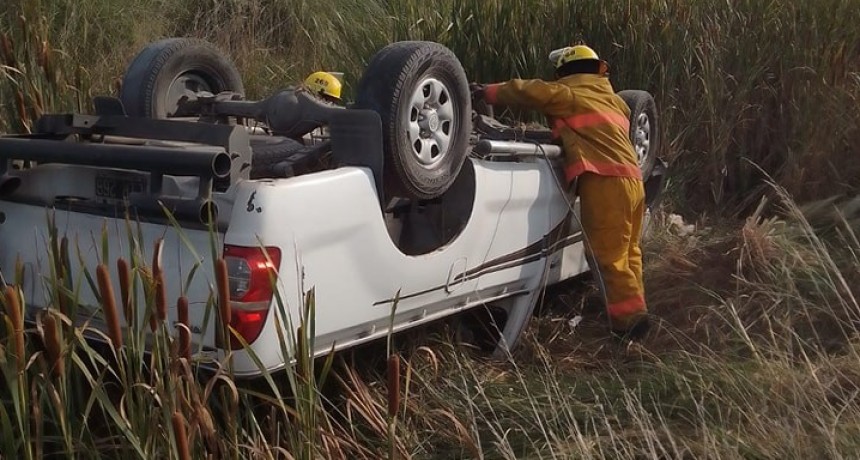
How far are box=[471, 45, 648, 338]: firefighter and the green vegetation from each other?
0.25m

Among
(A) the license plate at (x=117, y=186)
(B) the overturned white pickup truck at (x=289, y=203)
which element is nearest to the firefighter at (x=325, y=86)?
(B) the overturned white pickup truck at (x=289, y=203)

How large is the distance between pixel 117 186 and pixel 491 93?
2038 millimetres

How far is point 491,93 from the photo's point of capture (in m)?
4.95

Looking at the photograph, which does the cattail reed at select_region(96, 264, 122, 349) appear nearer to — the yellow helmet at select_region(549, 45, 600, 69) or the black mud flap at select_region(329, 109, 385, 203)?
the black mud flap at select_region(329, 109, 385, 203)

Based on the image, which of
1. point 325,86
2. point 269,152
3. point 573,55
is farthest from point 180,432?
point 573,55

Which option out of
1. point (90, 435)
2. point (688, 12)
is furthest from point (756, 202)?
point (90, 435)

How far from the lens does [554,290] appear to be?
5.43m

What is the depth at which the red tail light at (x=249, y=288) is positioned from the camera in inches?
124

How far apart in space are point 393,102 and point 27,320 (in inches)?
59.7

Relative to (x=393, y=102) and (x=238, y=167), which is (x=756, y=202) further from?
(x=238, y=167)

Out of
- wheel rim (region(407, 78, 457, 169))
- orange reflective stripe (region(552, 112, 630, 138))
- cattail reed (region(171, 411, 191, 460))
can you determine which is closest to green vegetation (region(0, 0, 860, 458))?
cattail reed (region(171, 411, 191, 460))

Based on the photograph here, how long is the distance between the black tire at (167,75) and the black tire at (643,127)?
7.20 feet

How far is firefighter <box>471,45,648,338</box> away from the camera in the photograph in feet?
15.8

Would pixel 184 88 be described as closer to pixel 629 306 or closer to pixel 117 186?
pixel 117 186
